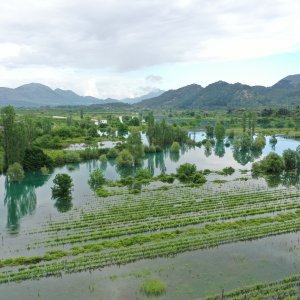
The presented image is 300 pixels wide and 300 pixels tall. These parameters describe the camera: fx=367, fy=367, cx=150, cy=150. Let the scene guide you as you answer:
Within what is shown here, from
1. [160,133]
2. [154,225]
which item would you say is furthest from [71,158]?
[154,225]

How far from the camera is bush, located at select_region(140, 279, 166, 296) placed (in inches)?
786

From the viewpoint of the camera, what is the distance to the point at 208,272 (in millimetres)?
22391

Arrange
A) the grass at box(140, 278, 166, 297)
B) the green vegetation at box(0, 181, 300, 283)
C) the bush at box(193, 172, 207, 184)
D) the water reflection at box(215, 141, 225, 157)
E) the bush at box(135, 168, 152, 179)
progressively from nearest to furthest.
Answer: 1. the grass at box(140, 278, 166, 297)
2. the green vegetation at box(0, 181, 300, 283)
3. the bush at box(193, 172, 207, 184)
4. the bush at box(135, 168, 152, 179)
5. the water reflection at box(215, 141, 225, 157)

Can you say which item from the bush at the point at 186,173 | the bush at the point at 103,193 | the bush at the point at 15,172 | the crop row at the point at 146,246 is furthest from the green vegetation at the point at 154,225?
the bush at the point at 15,172

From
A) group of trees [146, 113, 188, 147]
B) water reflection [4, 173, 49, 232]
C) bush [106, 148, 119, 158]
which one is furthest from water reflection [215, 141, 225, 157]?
water reflection [4, 173, 49, 232]

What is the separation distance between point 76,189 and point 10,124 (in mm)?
16982

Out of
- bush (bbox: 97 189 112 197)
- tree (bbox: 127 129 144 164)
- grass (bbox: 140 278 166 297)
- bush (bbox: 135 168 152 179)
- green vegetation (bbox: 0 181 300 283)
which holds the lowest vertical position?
grass (bbox: 140 278 166 297)

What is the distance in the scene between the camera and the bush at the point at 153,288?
65.5 feet

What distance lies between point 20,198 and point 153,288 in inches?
1057

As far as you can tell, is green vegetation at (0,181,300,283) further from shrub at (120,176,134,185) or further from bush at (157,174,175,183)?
shrub at (120,176,134,185)

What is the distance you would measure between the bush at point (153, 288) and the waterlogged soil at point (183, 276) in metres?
0.28

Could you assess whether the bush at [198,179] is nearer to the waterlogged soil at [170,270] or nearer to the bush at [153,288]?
the waterlogged soil at [170,270]

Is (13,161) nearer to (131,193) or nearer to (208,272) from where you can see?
(131,193)

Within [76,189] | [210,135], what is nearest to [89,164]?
[76,189]
